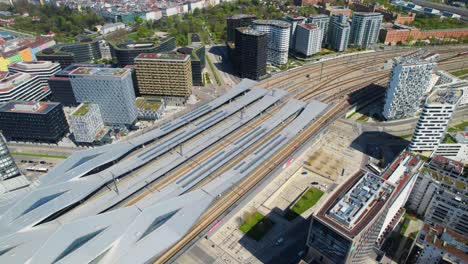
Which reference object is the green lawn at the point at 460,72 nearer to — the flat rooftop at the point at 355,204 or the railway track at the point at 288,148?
the railway track at the point at 288,148

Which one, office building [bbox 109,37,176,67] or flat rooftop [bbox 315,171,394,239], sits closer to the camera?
flat rooftop [bbox 315,171,394,239]

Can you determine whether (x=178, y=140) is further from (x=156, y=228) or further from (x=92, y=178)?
(x=156, y=228)

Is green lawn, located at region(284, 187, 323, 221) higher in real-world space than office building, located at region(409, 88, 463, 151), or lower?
lower

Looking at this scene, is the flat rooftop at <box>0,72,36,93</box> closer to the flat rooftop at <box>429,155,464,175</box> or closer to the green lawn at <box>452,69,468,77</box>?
the flat rooftop at <box>429,155,464,175</box>

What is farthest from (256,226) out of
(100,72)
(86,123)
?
(100,72)

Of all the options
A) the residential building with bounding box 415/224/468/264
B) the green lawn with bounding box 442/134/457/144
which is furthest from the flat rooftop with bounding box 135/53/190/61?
the residential building with bounding box 415/224/468/264

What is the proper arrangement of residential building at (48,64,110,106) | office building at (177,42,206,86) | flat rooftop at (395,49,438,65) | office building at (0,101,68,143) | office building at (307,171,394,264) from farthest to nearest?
office building at (177,42,206,86) → residential building at (48,64,110,106) → flat rooftop at (395,49,438,65) → office building at (0,101,68,143) → office building at (307,171,394,264)

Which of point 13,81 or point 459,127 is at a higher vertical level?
point 13,81

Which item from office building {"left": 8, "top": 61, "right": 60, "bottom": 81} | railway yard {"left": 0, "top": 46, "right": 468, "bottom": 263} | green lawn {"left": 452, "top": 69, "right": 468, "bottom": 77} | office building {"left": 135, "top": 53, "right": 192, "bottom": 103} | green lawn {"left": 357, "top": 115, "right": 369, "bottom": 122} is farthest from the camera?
green lawn {"left": 452, "top": 69, "right": 468, "bottom": 77}

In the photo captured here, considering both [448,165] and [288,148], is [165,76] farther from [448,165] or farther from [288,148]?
[448,165]
